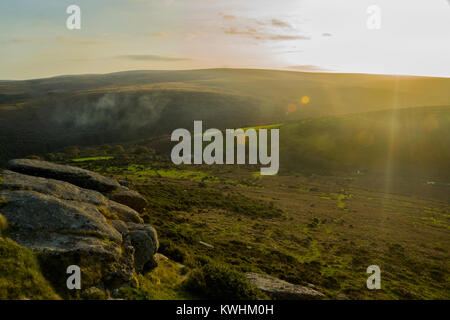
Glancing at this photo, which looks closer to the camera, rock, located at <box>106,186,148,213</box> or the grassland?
the grassland

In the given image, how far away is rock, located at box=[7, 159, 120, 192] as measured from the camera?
47.6 feet

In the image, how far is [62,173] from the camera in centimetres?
1541

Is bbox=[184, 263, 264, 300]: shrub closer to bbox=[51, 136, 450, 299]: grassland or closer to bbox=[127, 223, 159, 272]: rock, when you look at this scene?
bbox=[51, 136, 450, 299]: grassland

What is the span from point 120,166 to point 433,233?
46691 mm

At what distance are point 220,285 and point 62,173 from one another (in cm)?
965

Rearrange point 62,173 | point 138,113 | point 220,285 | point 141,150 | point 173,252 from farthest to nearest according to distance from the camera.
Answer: point 138,113
point 141,150
point 62,173
point 173,252
point 220,285

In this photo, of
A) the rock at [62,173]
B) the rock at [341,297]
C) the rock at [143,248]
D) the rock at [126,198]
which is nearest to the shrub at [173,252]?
the rock at [143,248]

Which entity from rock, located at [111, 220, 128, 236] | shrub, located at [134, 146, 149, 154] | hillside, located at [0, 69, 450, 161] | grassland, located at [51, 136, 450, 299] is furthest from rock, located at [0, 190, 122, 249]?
hillside, located at [0, 69, 450, 161]

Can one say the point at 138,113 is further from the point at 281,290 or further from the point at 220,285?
the point at 220,285

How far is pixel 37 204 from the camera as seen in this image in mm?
10367

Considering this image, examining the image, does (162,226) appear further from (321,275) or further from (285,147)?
(285,147)

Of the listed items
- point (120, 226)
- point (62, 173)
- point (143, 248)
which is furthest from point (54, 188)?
point (143, 248)

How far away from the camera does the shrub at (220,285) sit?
1056cm

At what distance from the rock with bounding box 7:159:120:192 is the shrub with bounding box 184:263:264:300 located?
7.84m
